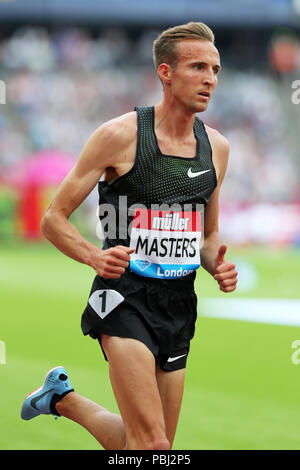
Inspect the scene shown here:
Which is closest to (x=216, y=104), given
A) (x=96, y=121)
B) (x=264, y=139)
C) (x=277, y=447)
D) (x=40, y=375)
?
(x=264, y=139)

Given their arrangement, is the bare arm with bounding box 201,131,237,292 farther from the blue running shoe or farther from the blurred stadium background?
the blurred stadium background

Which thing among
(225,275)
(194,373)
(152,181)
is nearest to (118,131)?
(152,181)

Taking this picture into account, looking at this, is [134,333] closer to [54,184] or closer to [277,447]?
[277,447]

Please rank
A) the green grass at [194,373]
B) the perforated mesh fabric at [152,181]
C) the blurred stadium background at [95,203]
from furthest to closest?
the blurred stadium background at [95,203]
the green grass at [194,373]
the perforated mesh fabric at [152,181]

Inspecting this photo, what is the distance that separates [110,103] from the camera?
3025 cm

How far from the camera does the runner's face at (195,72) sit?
4.09m

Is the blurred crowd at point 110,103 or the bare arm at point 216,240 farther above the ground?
the blurred crowd at point 110,103

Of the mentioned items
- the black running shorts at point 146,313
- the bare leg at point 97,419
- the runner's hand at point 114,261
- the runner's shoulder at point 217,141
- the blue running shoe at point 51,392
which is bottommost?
the bare leg at point 97,419

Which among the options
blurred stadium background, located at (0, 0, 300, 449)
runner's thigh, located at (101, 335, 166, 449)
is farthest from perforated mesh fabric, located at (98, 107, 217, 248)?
blurred stadium background, located at (0, 0, 300, 449)

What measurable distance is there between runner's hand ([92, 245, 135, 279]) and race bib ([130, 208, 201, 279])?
0.27 m

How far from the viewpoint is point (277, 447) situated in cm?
514

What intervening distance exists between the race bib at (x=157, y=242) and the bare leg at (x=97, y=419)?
836mm

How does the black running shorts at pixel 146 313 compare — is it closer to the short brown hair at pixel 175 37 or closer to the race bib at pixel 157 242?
the race bib at pixel 157 242

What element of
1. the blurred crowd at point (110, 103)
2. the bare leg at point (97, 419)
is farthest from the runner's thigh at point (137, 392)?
the blurred crowd at point (110, 103)
